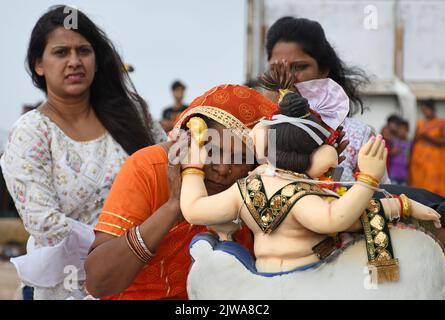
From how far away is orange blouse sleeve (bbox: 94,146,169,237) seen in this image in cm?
285

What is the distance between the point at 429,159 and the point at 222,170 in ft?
Answer: 28.3

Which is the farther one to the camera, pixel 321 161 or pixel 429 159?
pixel 429 159

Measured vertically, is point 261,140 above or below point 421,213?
above

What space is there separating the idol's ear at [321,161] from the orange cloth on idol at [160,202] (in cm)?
30

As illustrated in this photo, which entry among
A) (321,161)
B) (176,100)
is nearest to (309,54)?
(321,161)

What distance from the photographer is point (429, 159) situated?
1088cm

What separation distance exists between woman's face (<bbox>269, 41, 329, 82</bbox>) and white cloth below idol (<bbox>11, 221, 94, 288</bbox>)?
44.3 inches

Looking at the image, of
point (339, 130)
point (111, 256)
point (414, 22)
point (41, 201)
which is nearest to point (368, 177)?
point (339, 130)

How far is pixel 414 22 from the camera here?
14.1 m

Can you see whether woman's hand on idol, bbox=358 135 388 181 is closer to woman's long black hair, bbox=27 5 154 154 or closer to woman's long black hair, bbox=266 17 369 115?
woman's long black hair, bbox=266 17 369 115

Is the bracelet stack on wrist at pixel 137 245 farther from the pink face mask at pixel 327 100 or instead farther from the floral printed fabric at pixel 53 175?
the floral printed fabric at pixel 53 175

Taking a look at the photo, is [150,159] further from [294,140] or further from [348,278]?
[348,278]

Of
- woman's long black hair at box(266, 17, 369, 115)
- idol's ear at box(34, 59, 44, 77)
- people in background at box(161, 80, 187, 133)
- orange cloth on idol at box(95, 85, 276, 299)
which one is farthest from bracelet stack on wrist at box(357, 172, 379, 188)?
people in background at box(161, 80, 187, 133)

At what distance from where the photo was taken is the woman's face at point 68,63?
4090 mm
